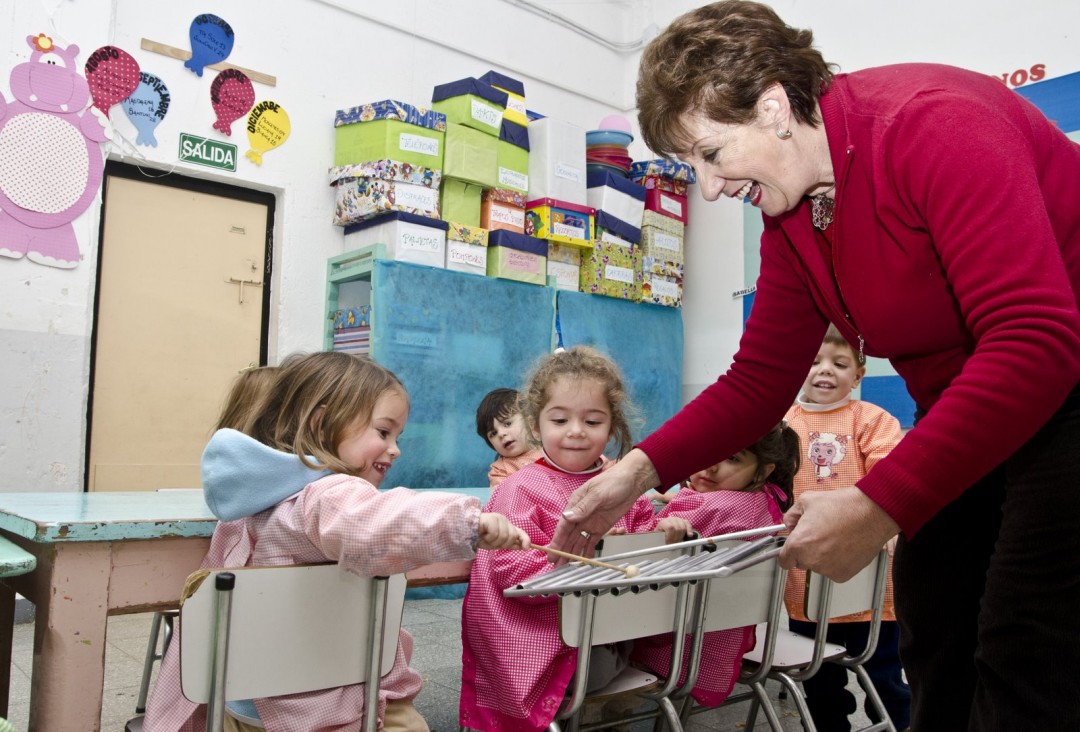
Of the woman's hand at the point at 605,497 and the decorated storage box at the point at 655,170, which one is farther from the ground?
the decorated storage box at the point at 655,170

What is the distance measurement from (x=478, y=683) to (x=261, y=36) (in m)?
3.40

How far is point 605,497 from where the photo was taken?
1372mm

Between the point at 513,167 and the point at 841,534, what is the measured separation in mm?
3661

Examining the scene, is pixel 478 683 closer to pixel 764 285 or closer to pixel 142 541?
pixel 142 541

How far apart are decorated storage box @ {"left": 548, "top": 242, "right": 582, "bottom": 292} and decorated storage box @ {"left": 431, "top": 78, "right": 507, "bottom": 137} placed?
2.10ft

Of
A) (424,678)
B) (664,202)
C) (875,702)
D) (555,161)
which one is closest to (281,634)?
(875,702)

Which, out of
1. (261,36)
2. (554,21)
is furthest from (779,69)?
(554,21)

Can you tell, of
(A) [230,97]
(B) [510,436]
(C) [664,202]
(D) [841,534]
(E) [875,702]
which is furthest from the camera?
(C) [664,202]

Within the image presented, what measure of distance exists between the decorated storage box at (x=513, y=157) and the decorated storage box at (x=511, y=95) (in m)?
0.04

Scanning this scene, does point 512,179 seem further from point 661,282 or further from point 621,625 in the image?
point 621,625

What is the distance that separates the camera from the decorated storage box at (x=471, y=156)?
13.2ft

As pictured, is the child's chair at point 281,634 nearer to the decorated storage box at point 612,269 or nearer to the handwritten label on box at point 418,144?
the handwritten label on box at point 418,144

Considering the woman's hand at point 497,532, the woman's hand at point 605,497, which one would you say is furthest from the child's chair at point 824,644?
the woman's hand at point 497,532

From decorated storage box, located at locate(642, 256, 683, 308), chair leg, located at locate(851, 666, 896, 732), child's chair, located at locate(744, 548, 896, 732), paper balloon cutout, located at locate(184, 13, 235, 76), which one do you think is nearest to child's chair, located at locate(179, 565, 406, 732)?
child's chair, located at locate(744, 548, 896, 732)
